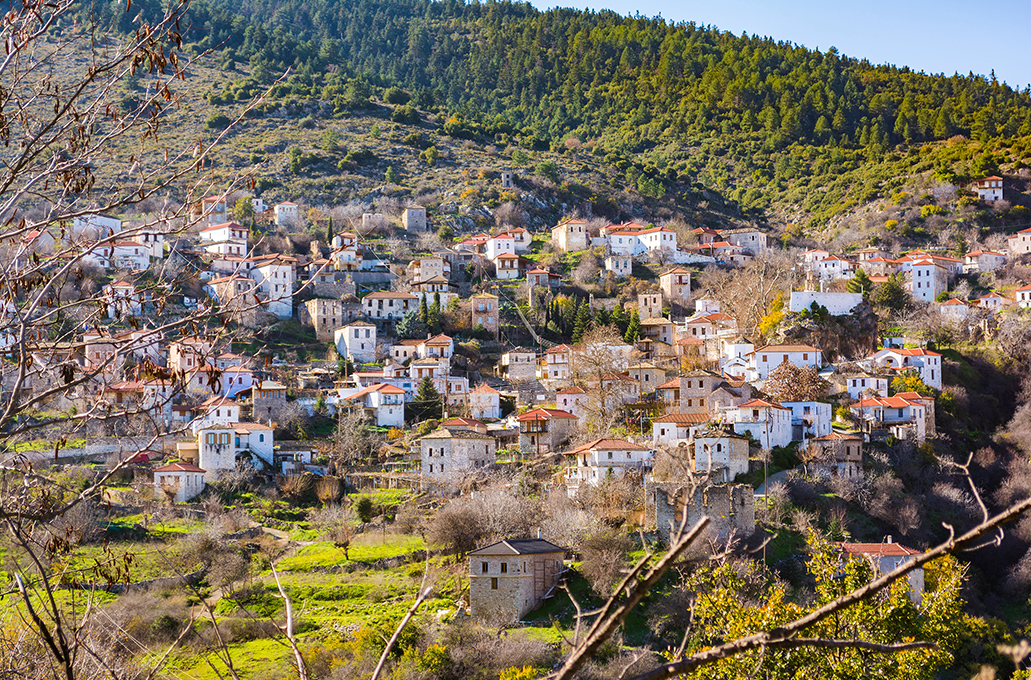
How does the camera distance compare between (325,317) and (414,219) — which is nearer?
(325,317)

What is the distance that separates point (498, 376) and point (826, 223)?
46.0 meters

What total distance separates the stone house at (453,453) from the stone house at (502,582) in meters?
9.13

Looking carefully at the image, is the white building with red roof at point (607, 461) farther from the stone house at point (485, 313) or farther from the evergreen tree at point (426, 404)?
the stone house at point (485, 313)

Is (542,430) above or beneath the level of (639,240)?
beneath

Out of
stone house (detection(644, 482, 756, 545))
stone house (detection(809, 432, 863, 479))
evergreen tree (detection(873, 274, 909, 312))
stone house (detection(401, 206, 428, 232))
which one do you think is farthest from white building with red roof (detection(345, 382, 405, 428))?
stone house (detection(401, 206, 428, 232))

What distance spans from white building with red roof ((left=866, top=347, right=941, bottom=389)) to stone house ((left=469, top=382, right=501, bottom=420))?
17.8 metres

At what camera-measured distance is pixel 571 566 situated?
31562mm

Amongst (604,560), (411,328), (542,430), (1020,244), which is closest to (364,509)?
(542,430)

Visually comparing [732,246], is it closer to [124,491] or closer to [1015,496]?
[1015,496]

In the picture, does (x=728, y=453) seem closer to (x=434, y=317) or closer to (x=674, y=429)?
(x=674, y=429)

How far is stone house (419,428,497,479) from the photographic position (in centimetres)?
3922

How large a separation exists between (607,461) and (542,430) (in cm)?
644

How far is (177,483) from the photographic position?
122 ft

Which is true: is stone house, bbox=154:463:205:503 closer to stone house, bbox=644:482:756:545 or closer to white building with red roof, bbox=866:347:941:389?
stone house, bbox=644:482:756:545
